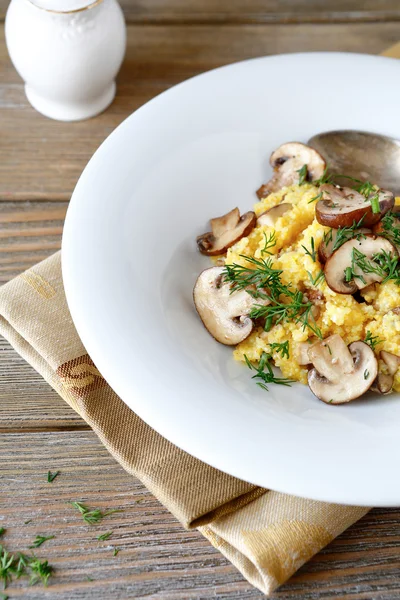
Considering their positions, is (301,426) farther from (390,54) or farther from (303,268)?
(390,54)

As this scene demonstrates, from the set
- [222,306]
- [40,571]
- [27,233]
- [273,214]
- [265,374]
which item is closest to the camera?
[40,571]

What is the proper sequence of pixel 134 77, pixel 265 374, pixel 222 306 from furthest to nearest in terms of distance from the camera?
pixel 134 77
pixel 222 306
pixel 265 374

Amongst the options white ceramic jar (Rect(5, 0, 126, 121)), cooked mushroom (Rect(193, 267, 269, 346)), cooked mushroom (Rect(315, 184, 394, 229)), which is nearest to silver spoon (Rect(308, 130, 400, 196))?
cooked mushroom (Rect(315, 184, 394, 229))

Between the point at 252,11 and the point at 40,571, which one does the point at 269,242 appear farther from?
the point at 252,11

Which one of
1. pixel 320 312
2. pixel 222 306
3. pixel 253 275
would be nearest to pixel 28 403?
pixel 222 306

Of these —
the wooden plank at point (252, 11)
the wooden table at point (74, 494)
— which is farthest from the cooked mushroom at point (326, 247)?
the wooden plank at point (252, 11)

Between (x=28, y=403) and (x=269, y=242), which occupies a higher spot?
(x=269, y=242)
